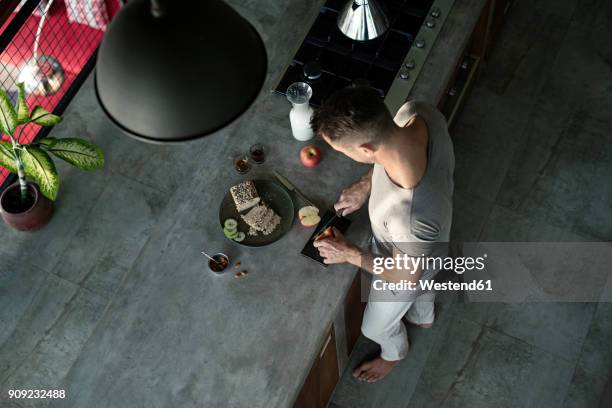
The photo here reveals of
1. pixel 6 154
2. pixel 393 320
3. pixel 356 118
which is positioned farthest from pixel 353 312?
pixel 6 154

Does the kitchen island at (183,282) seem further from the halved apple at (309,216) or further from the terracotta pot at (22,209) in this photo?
the terracotta pot at (22,209)

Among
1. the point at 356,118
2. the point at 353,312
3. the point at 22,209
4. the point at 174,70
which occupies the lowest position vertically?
the point at 22,209

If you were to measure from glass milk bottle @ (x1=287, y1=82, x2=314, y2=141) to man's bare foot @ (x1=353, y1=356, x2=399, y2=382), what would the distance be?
1.24 metres

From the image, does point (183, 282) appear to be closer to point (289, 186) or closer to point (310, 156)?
point (289, 186)

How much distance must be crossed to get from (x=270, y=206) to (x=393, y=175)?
2.21ft

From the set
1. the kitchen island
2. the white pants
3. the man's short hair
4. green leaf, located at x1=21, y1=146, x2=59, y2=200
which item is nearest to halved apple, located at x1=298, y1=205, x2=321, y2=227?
the kitchen island

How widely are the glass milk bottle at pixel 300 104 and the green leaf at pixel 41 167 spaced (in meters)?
1.08

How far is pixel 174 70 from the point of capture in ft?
4.07

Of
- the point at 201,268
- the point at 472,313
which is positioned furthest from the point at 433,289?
the point at 201,268

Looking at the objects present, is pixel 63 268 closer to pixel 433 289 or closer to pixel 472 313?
pixel 433 289

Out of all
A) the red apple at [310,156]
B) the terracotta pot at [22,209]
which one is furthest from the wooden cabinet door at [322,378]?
the terracotta pot at [22,209]

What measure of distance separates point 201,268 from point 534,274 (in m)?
Answer: 1.87

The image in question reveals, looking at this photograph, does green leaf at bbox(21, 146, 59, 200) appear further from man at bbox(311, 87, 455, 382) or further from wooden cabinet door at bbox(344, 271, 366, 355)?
wooden cabinet door at bbox(344, 271, 366, 355)

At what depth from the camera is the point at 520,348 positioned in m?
3.31
